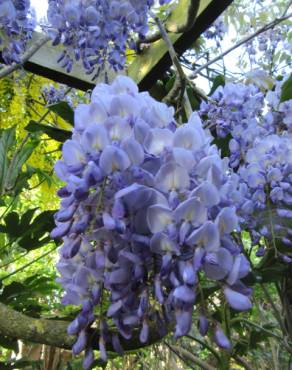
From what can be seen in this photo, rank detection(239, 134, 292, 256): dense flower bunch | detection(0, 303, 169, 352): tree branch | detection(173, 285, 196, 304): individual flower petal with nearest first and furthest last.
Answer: detection(173, 285, 196, 304): individual flower petal
detection(0, 303, 169, 352): tree branch
detection(239, 134, 292, 256): dense flower bunch

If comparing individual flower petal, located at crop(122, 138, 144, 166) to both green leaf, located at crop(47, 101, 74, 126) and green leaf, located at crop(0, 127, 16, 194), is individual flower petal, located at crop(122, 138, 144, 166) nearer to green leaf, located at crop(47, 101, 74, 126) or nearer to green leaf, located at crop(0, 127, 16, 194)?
green leaf, located at crop(47, 101, 74, 126)

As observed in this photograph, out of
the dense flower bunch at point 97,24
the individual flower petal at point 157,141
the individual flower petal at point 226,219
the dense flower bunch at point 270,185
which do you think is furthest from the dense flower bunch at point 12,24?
the individual flower petal at point 226,219

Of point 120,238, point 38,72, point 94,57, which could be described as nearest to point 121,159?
point 120,238

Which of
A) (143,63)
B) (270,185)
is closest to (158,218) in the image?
(270,185)

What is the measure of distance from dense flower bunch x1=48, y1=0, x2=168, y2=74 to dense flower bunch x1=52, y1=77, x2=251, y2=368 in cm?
64

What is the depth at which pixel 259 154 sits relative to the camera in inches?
39.6

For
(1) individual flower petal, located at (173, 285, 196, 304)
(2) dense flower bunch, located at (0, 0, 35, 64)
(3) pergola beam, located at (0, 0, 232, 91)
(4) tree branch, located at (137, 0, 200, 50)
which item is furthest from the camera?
(3) pergola beam, located at (0, 0, 232, 91)

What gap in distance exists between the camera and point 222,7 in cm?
143

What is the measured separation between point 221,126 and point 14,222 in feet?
2.07

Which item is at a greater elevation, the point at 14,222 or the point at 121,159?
the point at 121,159

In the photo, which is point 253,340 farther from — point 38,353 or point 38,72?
point 38,353

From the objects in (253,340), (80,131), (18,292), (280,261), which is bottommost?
(253,340)

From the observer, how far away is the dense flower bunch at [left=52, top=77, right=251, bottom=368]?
492 mm

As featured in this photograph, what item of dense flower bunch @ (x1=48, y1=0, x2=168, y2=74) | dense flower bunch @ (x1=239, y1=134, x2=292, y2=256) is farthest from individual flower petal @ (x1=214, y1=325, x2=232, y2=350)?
dense flower bunch @ (x1=48, y1=0, x2=168, y2=74)
